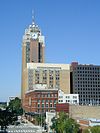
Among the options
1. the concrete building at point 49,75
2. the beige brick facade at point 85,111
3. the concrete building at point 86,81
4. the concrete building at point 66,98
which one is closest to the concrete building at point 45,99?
the concrete building at point 66,98

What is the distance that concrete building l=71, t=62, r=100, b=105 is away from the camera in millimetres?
195125

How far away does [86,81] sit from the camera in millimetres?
197500

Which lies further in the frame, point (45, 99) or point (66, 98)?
point (66, 98)

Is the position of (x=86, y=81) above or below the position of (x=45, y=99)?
above

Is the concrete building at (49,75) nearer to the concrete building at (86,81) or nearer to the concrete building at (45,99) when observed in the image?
the concrete building at (86,81)

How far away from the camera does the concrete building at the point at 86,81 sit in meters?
195

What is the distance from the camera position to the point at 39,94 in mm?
157250

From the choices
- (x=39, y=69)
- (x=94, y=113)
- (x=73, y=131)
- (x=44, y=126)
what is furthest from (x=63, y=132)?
(x=39, y=69)

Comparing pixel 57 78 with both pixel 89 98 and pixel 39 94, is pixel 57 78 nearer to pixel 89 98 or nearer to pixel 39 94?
pixel 89 98

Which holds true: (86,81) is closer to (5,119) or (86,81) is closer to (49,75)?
(49,75)

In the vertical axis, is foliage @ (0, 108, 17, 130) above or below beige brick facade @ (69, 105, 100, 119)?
below

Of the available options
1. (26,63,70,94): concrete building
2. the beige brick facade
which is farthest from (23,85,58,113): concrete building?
the beige brick facade

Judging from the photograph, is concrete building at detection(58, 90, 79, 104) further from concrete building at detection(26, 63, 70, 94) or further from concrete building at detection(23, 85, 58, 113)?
concrete building at detection(26, 63, 70, 94)

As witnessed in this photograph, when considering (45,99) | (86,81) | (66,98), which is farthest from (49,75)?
(45,99)
